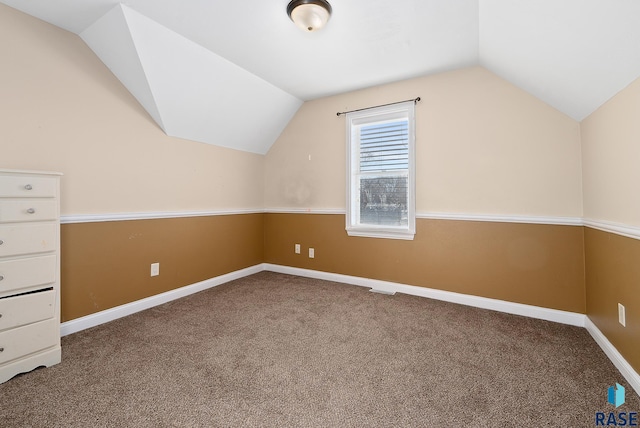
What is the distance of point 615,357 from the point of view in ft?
5.64

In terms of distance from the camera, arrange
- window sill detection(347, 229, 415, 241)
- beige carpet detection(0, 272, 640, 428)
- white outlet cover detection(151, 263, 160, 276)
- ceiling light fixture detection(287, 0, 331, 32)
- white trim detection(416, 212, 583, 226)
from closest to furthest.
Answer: beige carpet detection(0, 272, 640, 428), ceiling light fixture detection(287, 0, 331, 32), white trim detection(416, 212, 583, 226), white outlet cover detection(151, 263, 160, 276), window sill detection(347, 229, 415, 241)

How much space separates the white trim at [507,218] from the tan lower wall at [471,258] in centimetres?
4

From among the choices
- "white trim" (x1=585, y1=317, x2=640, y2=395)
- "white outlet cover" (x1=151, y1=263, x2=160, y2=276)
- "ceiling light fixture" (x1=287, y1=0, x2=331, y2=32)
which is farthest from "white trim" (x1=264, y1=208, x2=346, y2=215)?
"white trim" (x1=585, y1=317, x2=640, y2=395)

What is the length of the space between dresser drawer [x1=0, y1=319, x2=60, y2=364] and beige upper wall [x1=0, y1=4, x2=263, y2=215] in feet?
2.83

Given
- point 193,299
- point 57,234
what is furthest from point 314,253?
point 57,234

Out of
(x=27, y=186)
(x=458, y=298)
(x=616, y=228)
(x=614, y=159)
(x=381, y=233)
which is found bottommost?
(x=458, y=298)

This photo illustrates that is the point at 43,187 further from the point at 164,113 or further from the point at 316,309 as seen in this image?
the point at 316,309

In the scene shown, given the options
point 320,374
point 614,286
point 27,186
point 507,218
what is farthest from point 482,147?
point 27,186

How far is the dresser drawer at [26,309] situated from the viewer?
159cm

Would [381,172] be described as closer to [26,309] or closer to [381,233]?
[381,233]

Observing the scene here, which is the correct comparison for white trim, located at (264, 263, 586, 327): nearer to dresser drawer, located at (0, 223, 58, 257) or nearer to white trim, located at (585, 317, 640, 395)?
white trim, located at (585, 317, 640, 395)

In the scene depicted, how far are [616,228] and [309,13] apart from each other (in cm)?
236

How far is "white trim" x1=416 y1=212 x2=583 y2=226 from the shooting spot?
2.35 meters

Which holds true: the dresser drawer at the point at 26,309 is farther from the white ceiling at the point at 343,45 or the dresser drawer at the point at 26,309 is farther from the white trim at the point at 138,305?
the white ceiling at the point at 343,45
